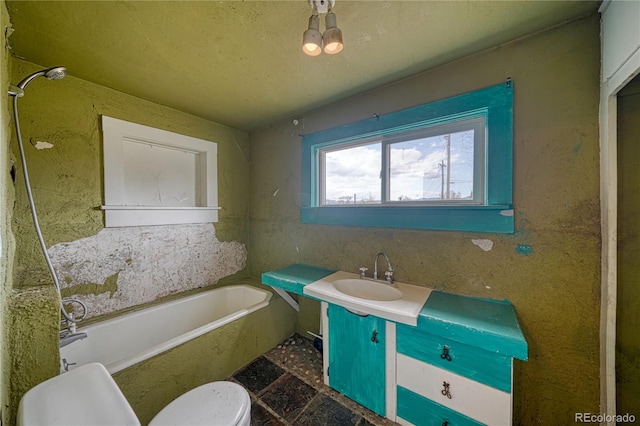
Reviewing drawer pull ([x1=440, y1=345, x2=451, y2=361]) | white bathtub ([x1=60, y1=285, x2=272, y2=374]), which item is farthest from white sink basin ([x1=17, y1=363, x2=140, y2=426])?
drawer pull ([x1=440, y1=345, x2=451, y2=361])

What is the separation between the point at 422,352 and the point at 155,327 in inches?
81.1

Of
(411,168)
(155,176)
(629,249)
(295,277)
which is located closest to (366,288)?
(295,277)

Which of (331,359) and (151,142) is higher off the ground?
(151,142)

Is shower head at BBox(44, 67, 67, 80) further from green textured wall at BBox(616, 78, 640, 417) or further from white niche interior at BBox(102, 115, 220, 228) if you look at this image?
green textured wall at BBox(616, 78, 640, 417)

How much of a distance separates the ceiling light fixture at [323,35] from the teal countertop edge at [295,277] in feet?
4.45

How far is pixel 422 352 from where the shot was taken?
1.21 metres

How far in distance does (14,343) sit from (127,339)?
967 millimetres

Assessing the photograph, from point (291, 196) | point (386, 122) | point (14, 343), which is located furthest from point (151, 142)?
point (386, 122)

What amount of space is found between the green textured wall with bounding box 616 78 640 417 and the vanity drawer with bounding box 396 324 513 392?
1.91 feet

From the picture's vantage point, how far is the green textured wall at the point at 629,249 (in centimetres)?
102

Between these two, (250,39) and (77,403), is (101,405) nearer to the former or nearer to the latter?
(77,403)

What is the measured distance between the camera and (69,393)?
0.75 meters

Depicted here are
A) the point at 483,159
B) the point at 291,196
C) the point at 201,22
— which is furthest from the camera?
the point at 291,196

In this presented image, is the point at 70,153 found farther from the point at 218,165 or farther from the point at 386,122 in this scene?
the point at 386,122
